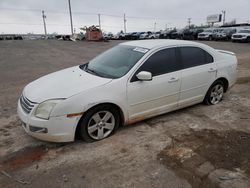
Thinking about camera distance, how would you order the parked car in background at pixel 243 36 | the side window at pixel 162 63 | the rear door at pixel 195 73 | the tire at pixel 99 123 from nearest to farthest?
the tire at pixel 99 123 → the side window at pixel 162 63 → the rear door at pixel 195 73 → the parked car in background at pixel 243 36

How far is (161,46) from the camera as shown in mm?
4250

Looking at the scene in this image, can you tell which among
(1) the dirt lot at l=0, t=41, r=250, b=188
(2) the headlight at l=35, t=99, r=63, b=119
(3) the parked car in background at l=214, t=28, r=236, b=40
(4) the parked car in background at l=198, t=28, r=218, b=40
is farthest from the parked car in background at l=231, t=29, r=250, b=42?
(2) the headlight at l=35, t=99, r=63, b=119

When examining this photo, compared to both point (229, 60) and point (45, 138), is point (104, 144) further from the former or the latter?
point (229, 60)

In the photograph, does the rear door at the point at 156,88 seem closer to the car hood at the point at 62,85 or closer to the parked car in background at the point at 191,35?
the car hood at the point at 62,85

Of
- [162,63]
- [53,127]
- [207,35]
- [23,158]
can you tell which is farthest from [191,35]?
[23,158]

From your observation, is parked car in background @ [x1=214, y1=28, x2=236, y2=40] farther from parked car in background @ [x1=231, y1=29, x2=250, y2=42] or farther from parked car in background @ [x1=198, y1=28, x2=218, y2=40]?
parked car in background @ [x1=231, y1=29, x2=250, y2=42]

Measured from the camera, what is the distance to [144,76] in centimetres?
371

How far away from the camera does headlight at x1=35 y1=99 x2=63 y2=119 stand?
322 cm

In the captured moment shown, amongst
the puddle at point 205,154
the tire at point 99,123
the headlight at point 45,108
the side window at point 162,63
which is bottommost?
the puddle at point 205,154

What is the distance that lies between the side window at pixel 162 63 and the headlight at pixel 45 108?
144cm

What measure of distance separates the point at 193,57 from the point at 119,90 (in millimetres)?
1891

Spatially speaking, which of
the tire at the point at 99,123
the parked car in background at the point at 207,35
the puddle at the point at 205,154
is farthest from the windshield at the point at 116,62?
the parked car in background at the point at 207,35

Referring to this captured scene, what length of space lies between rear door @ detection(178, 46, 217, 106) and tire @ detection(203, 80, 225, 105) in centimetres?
17

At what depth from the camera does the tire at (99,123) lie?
3477 mm
